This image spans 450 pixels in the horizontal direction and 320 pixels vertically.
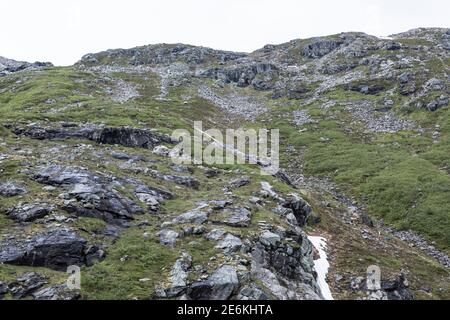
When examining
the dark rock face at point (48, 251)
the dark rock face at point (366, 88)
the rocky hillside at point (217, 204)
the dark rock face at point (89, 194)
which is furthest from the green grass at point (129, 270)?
the dark rock face at point (366, 88)

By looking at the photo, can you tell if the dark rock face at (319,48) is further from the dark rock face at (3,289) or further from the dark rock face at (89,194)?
the dark rock face at (3,289)

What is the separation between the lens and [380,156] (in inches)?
2135

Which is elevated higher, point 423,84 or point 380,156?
point 423,84

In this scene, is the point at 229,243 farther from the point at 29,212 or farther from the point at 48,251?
the point at 29,212

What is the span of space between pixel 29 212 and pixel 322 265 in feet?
52.7

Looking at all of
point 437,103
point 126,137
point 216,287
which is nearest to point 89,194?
point 216,287

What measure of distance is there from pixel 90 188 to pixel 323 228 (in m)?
16.3

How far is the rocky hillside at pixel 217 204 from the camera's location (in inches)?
699

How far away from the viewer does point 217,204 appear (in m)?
25.0

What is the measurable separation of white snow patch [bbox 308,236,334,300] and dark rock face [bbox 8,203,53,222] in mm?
14401

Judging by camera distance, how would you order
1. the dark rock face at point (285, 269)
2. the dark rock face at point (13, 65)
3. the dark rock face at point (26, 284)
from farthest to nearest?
the dark rock face at point (13, 65), the dark rock face at point (285, 269), the dark rock face at point (26, 284)

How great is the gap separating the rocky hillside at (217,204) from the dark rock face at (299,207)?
3.8 inches
